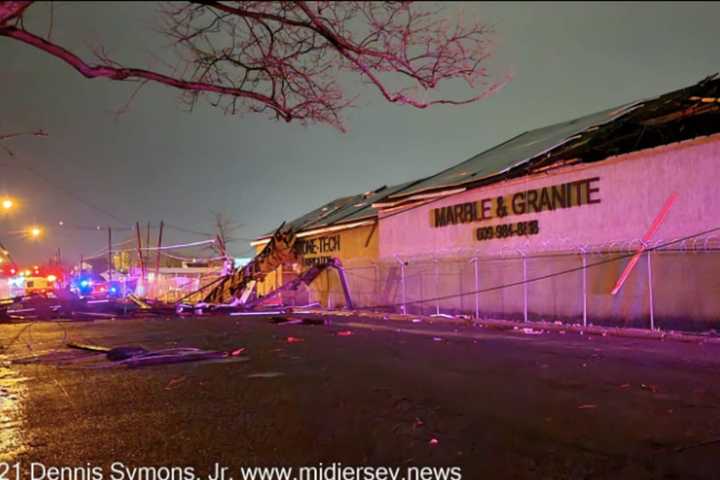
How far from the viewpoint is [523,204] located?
858 inches

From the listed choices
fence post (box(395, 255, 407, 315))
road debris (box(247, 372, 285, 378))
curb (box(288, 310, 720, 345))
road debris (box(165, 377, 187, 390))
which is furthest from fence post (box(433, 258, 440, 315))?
road debris (box(165, 377, 187, 390))

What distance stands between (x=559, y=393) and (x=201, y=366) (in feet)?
19.3

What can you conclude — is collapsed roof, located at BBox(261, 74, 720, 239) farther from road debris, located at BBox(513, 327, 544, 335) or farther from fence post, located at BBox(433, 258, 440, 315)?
road debris, located at BBox(513, 327, 544, 335)

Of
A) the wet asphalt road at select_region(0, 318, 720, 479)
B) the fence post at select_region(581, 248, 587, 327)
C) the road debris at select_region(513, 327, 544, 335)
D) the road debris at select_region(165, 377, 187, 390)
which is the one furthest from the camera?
the fence post at select_region(581, 248, 587, 327)

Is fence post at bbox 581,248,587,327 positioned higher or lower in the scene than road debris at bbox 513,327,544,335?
higher

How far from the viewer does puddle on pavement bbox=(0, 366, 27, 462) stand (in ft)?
18.5

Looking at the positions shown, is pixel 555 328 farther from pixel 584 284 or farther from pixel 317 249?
pixel 317 249

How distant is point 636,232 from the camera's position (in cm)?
1788

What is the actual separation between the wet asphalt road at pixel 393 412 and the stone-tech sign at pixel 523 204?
771 centimetres

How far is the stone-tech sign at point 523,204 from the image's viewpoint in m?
19.6

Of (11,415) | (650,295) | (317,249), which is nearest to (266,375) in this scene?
(11,415)

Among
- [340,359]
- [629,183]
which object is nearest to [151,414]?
[340,359]

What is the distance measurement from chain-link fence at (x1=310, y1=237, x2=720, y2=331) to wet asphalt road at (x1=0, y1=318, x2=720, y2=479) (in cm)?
360

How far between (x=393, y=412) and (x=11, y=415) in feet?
14.1
